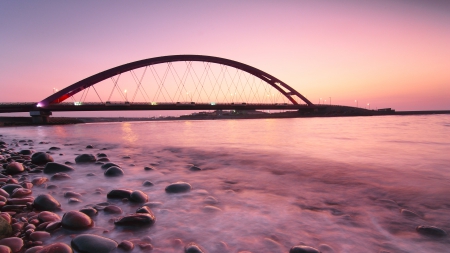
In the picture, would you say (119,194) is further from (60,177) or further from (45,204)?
(60,177)

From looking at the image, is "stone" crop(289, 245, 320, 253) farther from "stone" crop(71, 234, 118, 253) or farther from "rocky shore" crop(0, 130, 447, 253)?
"stone" crop(71, 234, 118, 253)

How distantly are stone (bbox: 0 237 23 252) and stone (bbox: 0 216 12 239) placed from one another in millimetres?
97

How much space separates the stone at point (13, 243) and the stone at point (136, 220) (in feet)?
2.19

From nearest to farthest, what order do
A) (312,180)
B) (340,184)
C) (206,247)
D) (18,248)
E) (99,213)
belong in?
(18,248)
(206,247)
(99,213)
(340,184)
(312,180)

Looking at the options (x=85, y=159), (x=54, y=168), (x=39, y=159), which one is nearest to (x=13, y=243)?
(x=54, y=168)

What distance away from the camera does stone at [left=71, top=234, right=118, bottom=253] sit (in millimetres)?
1650

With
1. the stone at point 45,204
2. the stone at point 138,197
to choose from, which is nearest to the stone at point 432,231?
the stone at point 138,197

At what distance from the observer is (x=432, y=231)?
6.76ft

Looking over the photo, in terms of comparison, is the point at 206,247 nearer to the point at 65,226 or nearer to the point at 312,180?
the point at 65,226

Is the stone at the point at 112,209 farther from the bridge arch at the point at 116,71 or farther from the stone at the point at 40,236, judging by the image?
the bridge arch at the point at 116,71

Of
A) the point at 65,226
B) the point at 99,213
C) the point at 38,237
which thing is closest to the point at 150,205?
the point at 99,213

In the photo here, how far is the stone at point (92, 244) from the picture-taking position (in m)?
1.65

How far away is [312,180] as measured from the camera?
4.18m

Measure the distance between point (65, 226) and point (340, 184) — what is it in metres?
3.80
